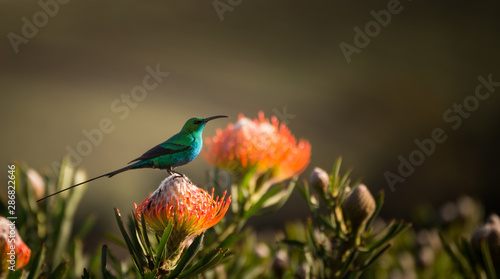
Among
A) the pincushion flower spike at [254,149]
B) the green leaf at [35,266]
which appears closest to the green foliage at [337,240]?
the pincushion flower spike at [254,149]

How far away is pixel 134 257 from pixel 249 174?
31cm

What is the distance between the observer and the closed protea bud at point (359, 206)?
2.55 ft

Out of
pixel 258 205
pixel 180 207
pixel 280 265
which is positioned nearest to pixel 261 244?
pixel 280 265

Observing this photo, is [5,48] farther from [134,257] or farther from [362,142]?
[362,142]

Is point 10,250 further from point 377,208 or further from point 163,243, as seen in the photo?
point 377,208

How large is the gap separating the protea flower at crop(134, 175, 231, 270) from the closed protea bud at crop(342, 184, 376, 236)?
10.0 inches

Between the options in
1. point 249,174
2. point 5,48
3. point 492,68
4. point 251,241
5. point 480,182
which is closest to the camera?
point 249,174

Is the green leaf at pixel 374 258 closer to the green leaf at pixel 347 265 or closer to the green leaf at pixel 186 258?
the green leaf at pixel 347 265

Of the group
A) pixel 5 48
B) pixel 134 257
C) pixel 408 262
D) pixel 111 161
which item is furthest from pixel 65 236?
pixel 5 48

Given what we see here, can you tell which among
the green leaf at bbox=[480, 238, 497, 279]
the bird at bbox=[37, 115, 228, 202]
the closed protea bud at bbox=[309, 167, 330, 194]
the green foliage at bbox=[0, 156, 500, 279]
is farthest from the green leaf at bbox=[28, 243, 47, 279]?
the green leaf at bbox=[480, 238, 497, 279]

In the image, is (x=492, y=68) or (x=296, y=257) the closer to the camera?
(x=296, y=257)

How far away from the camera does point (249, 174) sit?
Answer: 0.87 meters

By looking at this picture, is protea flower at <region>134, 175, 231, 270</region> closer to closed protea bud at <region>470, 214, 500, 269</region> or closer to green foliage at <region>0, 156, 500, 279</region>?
green foliage at <region>0, 156, 500, 279</region>

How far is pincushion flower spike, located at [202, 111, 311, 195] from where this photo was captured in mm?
888
